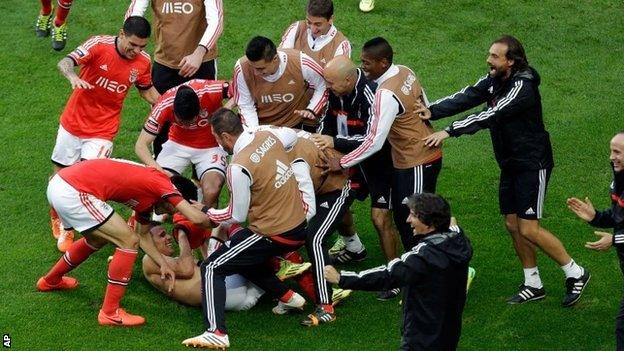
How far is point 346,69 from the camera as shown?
966 centimetres

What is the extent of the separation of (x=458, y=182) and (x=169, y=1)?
3616 mm

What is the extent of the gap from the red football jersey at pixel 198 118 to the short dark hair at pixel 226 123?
1386 mm

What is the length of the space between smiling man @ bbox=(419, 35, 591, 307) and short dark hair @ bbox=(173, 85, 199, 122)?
2.04 meters

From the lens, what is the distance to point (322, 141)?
9875mm

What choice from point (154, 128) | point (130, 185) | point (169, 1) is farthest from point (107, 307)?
point (169, 1)

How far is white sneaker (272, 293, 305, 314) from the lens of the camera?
9531 mm

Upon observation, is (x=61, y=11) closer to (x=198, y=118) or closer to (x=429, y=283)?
(x=198, y=118)

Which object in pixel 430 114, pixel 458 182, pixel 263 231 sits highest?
pixel 430 114

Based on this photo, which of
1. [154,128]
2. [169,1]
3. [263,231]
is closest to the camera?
[263,231]

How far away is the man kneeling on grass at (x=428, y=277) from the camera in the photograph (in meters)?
7.47

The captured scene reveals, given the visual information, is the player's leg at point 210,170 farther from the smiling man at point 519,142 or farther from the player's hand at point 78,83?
the smiling man at point 519,142

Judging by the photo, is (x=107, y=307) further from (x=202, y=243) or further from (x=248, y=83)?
(x=248, y=83)

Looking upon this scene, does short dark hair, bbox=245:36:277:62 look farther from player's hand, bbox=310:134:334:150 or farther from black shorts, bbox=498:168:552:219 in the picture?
black shorts, bbox=498:168:552:219

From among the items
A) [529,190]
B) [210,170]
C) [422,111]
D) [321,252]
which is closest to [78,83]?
[210,170]
